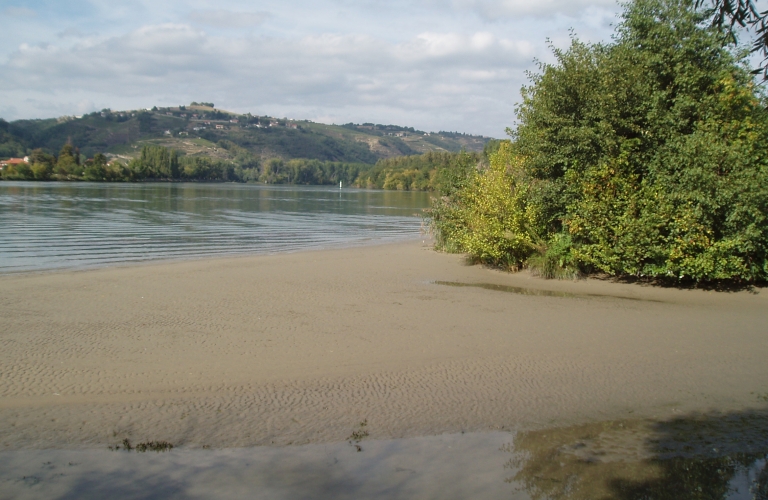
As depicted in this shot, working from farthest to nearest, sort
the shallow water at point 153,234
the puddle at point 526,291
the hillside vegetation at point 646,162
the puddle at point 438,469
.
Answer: the shallow water at point 153,234, the puddle at point 526,291, the hillside vegetation at point 646,162, the puddle at point 438,469

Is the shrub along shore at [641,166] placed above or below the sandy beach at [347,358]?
above

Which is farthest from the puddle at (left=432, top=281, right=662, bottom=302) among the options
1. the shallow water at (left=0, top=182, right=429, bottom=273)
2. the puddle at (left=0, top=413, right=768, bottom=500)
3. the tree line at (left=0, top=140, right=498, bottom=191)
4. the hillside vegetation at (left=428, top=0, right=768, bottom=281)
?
the tree line at (left=0, top=140, right=498, bottom=191)

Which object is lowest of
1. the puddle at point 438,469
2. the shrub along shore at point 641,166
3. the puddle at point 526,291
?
the puddle at point 438,469

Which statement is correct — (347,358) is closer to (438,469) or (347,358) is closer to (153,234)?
(438,469)

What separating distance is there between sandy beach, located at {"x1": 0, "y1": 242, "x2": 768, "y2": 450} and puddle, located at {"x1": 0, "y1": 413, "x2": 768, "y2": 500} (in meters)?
0.39

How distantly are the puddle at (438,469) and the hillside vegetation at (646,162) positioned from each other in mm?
9026

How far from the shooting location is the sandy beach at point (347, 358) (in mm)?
7688

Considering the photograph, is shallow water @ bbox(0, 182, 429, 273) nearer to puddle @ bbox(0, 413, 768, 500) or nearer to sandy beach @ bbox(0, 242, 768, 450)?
sandy beach @ bbox(0, 242, 768, 450)

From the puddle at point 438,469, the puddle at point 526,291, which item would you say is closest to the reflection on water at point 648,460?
the puddle at point 438,469

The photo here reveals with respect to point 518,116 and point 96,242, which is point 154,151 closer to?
point 96,242

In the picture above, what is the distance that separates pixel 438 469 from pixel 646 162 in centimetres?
1344

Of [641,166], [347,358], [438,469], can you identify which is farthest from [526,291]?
[438,469]

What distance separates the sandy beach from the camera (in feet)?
25.2

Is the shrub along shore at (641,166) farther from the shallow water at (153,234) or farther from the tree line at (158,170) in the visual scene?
the tree line at (158,170)
